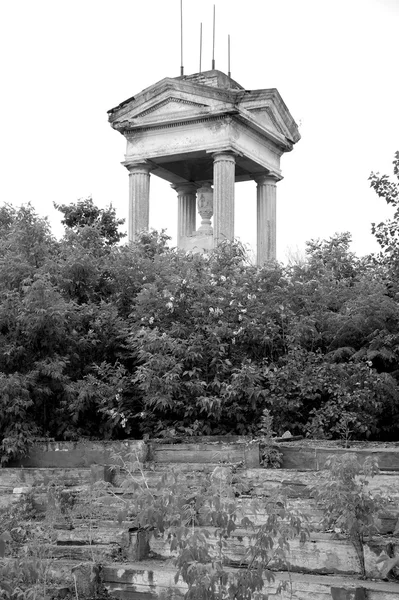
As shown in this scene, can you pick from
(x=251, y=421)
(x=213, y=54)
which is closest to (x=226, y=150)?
(x=213, y=54)

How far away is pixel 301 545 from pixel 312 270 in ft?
22.2

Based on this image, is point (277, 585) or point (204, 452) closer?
point (277, 585)

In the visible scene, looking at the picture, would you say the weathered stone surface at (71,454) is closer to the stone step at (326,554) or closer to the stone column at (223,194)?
the stone step at (326,554)

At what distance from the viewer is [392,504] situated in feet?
28.6

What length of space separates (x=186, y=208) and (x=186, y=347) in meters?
14.0

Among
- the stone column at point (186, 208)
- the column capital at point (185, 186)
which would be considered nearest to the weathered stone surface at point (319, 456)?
the stone column at point (186, 208)

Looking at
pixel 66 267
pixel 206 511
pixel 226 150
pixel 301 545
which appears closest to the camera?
pixel 206 511

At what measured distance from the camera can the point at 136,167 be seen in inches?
968

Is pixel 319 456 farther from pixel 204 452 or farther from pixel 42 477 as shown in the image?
pixel 42 477

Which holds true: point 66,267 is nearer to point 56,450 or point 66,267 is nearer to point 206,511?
point 56,450

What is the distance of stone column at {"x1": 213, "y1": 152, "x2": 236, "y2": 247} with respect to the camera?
76.0 feet

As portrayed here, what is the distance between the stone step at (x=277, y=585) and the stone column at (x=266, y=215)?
1734 cm

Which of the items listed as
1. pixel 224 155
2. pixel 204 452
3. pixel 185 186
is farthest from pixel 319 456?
pixel 185 186

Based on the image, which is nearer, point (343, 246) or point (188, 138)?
point (343, 246)
